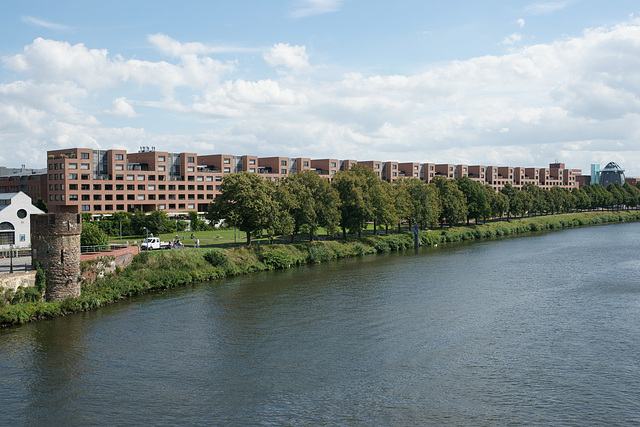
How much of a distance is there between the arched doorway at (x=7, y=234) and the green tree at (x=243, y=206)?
64.4 feet

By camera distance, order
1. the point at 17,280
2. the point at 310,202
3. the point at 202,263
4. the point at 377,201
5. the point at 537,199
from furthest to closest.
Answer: the point at 537,199 → the point at 377,201 → the point at 310,202 → the point at 202,263 → the point at 17,280

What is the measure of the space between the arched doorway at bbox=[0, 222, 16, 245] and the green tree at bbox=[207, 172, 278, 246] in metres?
19.6

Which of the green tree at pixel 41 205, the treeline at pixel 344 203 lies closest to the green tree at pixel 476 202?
the treeline at pixel 344 203

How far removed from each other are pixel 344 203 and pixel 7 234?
1640 inches

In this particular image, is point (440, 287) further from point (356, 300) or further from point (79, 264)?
point (79, 264)

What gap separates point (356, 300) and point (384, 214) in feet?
132

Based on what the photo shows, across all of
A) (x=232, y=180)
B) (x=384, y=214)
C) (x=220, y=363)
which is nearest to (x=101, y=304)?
(x=220, y=363)

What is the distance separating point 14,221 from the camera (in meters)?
54.1

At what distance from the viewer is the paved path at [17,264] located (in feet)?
129

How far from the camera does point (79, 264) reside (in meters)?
40.2

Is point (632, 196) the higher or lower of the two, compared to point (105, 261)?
higher

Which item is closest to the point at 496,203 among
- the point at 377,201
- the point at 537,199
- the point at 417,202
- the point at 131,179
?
the point at 537,199

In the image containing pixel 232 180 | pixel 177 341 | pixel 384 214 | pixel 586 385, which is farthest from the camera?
pixel 384 214

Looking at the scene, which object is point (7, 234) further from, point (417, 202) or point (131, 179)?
point (417, 202)
